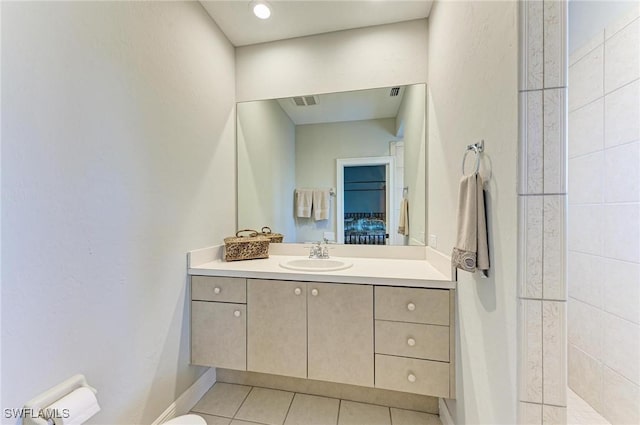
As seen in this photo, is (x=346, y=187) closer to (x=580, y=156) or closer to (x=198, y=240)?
(x=198, y=240)

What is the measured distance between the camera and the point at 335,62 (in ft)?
6.54

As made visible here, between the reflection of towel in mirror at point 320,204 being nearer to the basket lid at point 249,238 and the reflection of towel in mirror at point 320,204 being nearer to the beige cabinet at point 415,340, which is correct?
the basket lid at point 249,238

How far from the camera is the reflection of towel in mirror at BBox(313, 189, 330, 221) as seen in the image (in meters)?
2.12

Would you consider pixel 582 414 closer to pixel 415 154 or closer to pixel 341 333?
pixel 341 333

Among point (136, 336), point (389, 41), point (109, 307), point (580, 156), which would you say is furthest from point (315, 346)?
point (389, 41)

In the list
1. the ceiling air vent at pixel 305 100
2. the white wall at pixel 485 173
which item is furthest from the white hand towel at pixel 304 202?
the white wall at pixel 485 173

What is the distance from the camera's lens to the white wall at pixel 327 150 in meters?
2.02

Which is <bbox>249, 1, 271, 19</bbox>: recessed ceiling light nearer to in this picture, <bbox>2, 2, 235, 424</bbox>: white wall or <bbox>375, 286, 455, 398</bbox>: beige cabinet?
<bbox>2, 2, 235, 424</bbox>: white wall

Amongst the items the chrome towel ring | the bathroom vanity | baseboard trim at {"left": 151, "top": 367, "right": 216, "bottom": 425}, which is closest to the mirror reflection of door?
the bathroom vanity

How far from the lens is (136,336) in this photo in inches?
49.6

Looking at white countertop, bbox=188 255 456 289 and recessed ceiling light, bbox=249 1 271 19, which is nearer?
white countertop, bbox=188 255 456 289

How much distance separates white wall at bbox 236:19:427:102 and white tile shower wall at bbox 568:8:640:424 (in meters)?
0.97

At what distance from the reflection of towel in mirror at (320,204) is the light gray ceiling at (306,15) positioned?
1238mm

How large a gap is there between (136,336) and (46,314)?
0.44 metres
